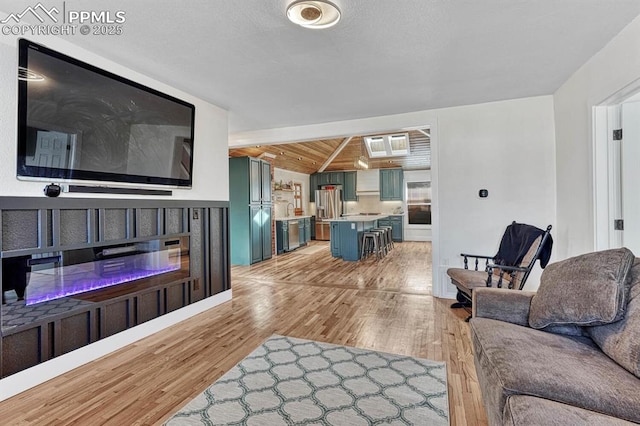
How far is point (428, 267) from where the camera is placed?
573cm

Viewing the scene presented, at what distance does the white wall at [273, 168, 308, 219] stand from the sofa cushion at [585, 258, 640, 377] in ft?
23.0

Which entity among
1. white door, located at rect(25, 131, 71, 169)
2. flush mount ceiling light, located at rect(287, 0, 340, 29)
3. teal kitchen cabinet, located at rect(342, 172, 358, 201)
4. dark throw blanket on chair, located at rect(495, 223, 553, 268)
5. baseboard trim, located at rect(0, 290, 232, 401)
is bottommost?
baseboard trim, located at rect(0, 290, 232, 401)

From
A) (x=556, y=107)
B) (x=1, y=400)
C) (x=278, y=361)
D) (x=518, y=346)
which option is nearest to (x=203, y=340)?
(x=278, y=361)

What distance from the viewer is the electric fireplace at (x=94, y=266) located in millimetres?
2088

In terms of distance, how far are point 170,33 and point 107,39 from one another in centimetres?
52

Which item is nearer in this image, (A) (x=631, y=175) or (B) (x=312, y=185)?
(A) (x=631, y=175)

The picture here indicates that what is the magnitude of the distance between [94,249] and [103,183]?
21.5 inches

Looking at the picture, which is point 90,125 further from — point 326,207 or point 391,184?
point 391,184

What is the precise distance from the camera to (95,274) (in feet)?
8.17

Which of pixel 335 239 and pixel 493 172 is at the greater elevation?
pixel 493 172

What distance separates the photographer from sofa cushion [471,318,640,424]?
3.63 ft

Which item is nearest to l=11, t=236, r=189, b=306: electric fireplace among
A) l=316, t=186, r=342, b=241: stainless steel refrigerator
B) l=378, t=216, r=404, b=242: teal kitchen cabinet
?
l=316, t=186, r=342, b=241: stainless steel refrigerator

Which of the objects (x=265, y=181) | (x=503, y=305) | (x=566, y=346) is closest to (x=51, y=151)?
(x=503, y=305)

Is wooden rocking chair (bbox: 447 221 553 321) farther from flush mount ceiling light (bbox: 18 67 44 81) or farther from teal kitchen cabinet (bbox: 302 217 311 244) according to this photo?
teal kitchen cabinet (bbox: 302 217 311 244)
